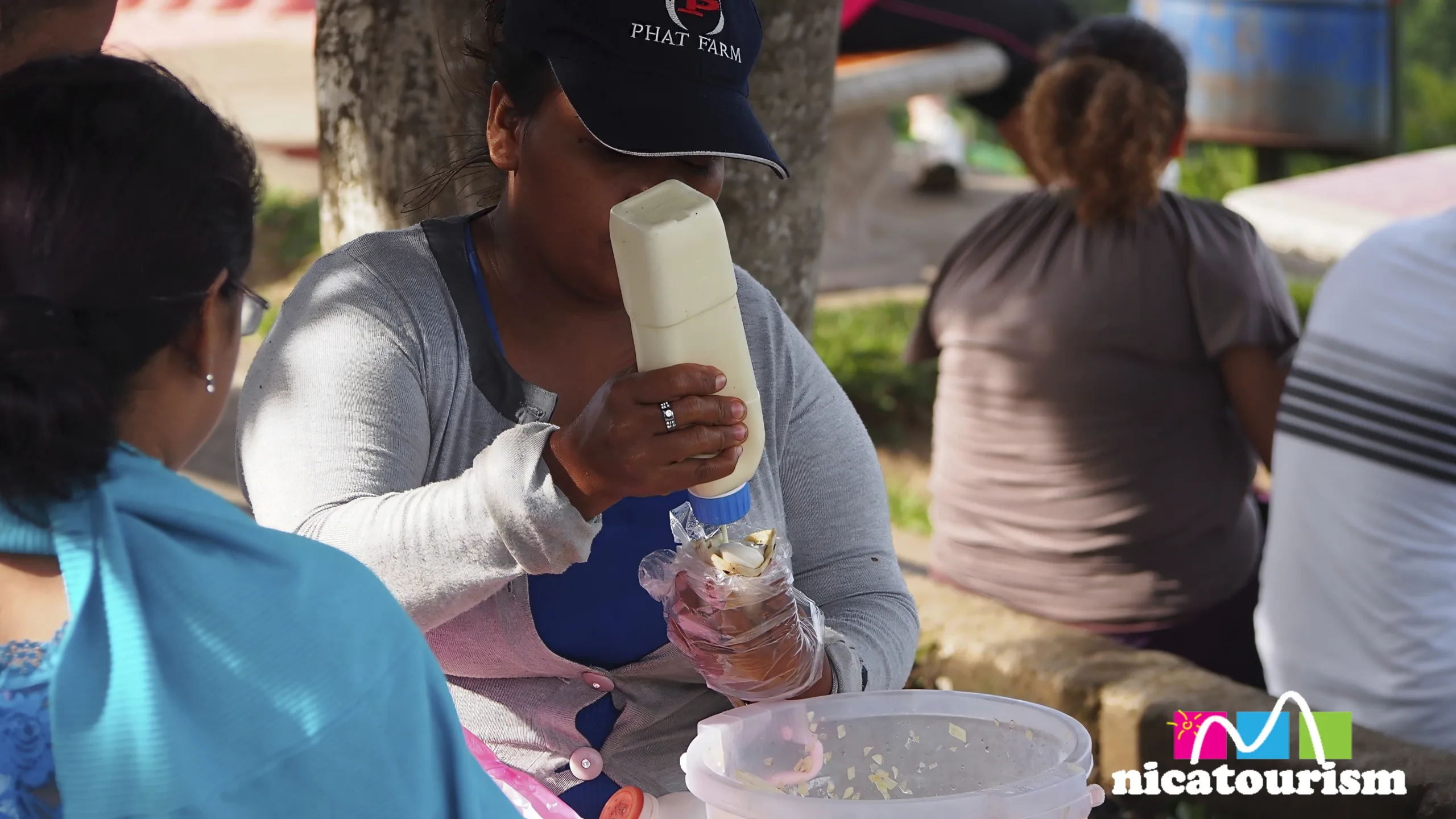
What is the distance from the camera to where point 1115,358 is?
3264 millimetres

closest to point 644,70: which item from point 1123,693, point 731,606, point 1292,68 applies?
point 731,606

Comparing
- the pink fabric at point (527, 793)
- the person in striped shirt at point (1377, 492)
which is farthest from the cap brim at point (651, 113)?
the person in striped shirt at point (1377, 492)

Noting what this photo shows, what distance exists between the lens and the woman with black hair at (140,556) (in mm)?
1141

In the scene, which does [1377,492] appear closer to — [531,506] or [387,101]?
[531,506]

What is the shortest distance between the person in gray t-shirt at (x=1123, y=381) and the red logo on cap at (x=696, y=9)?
1.74 m

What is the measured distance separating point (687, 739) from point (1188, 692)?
132 centimetres

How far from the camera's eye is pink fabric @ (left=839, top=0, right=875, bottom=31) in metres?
7.91

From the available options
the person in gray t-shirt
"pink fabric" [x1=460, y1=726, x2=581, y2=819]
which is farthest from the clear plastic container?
the person in gray t-shirt

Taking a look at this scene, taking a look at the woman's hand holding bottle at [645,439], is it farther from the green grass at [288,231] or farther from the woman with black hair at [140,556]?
the green grass at [288,231]

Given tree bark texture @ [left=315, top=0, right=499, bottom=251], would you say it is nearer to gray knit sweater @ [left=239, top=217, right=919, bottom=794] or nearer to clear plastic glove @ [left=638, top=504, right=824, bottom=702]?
gray knit sweater @ [left=239, top=217, right=919, bottom=794]

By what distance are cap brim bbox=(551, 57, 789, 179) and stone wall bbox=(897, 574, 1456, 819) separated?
60.7 inches

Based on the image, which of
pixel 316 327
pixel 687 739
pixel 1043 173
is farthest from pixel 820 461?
pixel 1043 173

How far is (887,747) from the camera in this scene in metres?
1.79

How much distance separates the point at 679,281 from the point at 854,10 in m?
6.83
